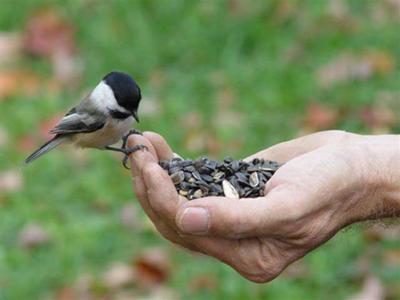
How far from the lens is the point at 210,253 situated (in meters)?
3.61

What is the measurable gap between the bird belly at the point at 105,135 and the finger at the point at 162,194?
0.98 metres

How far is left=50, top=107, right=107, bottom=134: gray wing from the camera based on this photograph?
460 centimetres

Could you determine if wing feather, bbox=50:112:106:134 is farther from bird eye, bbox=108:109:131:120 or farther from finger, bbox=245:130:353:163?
finger, bbox=245:130:353:163

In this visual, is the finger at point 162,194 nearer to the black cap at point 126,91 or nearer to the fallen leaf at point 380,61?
the black cap at point 126,91

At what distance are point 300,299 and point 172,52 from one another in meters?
2.73

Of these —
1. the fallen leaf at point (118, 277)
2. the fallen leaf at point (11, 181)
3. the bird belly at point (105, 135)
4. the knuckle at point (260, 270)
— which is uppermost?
the fallen leaf at point (11, 181)

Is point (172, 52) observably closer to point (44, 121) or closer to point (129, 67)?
point (129, 67)

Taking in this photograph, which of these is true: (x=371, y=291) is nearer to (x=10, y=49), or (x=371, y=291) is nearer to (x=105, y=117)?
(x=105, y=117)

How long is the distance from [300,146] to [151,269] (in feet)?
4.50

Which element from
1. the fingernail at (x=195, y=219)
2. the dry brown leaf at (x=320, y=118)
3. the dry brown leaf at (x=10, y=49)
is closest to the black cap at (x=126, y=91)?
the fingernail at (x=195, y=219)

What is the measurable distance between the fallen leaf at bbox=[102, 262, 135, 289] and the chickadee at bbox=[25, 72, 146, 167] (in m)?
0.71

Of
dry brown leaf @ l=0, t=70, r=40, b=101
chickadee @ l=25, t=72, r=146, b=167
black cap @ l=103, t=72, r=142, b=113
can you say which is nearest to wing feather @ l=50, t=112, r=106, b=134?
chickadee @ l=25, t=72, r=146, b=167

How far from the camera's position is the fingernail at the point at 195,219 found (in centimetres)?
333

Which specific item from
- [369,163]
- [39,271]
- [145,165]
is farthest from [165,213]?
[39,271]
